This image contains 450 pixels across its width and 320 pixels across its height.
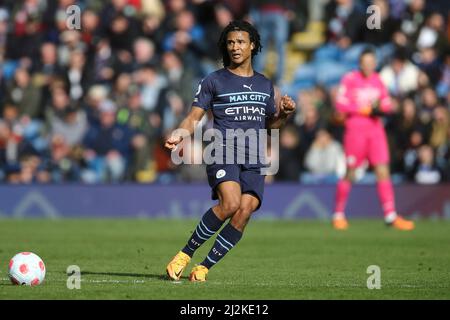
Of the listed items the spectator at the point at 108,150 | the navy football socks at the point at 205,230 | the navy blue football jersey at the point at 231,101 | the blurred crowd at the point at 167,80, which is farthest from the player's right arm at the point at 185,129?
the spectator at the point at 108,150

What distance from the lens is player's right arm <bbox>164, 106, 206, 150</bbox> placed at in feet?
31.1

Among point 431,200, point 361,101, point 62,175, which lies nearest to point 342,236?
point 361,101

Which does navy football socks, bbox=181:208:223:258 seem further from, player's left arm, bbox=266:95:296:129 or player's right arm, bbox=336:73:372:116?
player's right arm, bbox=336:73:372:116

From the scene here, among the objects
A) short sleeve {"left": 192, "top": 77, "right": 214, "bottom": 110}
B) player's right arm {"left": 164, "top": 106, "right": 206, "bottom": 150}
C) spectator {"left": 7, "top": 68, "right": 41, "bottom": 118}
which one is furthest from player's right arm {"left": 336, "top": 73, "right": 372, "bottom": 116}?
player's right arm {"left": 164, "top": 106, "right": 206, "bottom": 150}

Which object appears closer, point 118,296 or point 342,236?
point 118,296

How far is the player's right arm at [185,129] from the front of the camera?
9.47 m

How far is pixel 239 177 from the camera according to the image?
1017 centimetres

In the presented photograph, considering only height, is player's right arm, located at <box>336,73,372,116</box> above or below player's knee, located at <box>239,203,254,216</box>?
above

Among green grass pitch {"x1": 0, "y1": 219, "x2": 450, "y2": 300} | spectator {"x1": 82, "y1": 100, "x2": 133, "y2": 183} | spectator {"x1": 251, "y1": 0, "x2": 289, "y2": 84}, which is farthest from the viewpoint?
spectator {"x1": 251, "y1": 0, "x2": 289, "y2": 84}

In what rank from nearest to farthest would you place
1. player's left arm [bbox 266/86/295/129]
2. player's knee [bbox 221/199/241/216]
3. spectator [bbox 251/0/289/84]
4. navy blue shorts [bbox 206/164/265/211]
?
player's knee [bbox 221/199/241/216]
navy blue shorts [bbox 206/164/265/211]
player's left arm [bbox 266/86/295/129]
spectator [bbox 251/0/289/84]

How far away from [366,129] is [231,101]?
774cm

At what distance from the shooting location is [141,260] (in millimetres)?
12555

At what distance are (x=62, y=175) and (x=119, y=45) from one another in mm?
3669
